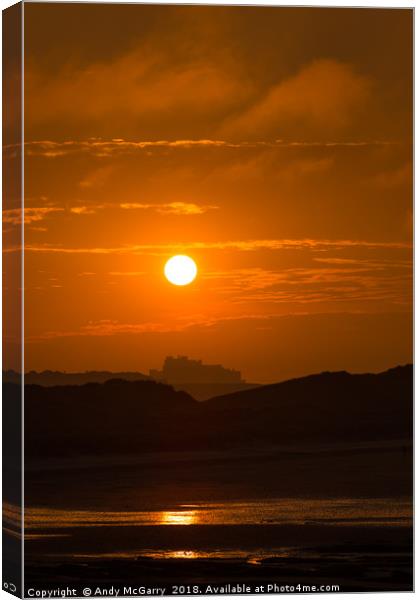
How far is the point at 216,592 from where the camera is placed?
10.8 metres

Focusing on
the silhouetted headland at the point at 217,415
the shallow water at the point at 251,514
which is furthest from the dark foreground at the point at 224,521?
the silhouetted headland at the point at 217,415

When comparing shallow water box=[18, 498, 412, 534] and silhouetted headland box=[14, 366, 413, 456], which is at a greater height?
silhouetted headland box=[14, 366, 413, 456]

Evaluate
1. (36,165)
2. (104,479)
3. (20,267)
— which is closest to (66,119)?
(36,165)

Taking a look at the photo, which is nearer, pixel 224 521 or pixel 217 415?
pixel 224 521

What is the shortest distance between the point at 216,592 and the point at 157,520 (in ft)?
2.21

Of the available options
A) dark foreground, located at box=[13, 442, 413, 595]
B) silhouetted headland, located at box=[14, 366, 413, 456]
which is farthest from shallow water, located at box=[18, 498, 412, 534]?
silhouetted headland, located at box=[14, 366, 413, 456]

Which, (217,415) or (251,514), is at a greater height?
(217,415)

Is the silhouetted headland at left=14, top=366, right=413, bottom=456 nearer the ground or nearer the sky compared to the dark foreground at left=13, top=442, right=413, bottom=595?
nearer the sky

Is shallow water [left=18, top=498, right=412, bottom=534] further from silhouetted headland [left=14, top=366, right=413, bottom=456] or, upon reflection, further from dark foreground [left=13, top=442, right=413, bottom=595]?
silhouetted headland [left=14, top=366, right=413, bottom=456]

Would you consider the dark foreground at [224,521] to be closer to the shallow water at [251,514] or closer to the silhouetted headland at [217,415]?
the shallow water at [251,514]

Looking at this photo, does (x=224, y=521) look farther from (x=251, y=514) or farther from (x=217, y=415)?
(x=217, y=415)

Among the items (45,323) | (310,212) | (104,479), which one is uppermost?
(310,212)

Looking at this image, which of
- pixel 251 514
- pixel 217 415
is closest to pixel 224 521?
pixel 251 514

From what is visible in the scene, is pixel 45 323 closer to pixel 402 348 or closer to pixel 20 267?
pixel 20 267
